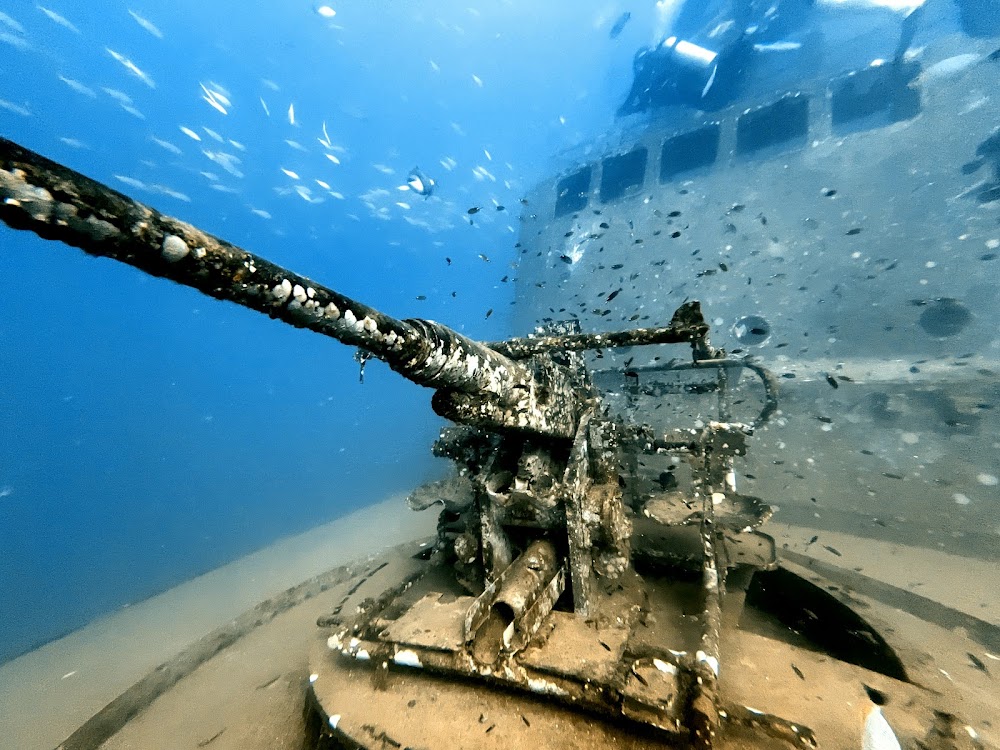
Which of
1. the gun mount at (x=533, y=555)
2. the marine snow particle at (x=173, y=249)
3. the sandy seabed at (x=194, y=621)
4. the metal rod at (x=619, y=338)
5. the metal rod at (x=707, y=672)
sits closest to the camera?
the marine snow particle at (x=173, y=249)

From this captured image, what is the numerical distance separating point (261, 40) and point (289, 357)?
223 ft

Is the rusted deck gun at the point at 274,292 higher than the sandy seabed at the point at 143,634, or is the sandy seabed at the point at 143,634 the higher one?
the rusted deck gun at the point at 274,292

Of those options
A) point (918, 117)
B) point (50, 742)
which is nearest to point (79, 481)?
point (50, 742)

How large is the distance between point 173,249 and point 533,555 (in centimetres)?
309

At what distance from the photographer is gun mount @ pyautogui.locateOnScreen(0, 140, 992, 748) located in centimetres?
121

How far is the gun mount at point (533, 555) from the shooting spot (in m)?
1.21

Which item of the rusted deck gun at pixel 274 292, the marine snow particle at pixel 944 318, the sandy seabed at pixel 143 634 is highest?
the marine snow particle at pixel 944 318

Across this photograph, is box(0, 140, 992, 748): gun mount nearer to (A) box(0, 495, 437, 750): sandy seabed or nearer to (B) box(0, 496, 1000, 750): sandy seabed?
(B) box(0, 496, 1000, 750): sandy seabed

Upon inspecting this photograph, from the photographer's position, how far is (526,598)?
2.74m

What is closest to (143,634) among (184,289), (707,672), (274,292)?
(707,672)

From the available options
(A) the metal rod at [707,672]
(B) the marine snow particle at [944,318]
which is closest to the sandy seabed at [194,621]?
(A) the metal rod at [707,672]

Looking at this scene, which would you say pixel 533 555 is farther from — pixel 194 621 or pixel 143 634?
pixel 143 634

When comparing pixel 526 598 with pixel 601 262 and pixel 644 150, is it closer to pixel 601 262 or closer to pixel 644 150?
pixel 601 262

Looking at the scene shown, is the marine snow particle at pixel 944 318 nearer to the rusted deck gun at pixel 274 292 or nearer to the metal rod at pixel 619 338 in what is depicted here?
the metal rod at pixel 619 338
